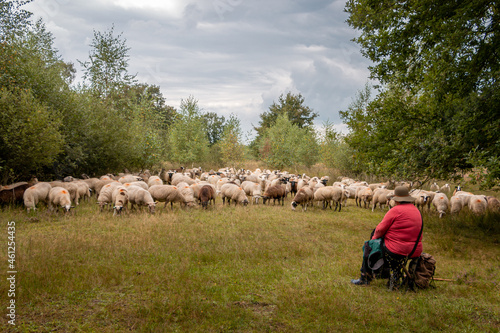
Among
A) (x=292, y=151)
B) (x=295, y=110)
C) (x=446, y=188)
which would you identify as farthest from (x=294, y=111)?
(x=446, y=188)

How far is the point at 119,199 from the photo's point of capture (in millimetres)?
13789

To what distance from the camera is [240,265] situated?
301 inches

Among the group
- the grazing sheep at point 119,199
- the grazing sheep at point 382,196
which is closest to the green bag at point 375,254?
the grazing sheep at point 119,199

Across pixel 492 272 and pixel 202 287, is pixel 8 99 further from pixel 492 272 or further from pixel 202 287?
pixel 492 272

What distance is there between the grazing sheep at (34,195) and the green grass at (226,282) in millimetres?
1547

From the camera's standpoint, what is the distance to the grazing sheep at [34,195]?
13.2m

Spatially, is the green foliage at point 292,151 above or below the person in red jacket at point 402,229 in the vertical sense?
above

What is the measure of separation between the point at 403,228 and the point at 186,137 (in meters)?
36.5

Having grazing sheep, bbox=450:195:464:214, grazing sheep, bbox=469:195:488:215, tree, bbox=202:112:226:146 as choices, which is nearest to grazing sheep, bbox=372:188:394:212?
grazing sheep, bbox=450:195:464:214

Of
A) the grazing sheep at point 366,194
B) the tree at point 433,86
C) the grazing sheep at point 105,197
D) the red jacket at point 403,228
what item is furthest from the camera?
the grazing sheep at point 366,194

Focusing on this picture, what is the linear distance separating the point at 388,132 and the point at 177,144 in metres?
31.7

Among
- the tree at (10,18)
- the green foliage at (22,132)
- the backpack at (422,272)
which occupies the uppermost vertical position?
the tree at (10,18)

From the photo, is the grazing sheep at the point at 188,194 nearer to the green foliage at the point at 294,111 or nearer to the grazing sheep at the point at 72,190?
the grazing sheep at the point at 72,190

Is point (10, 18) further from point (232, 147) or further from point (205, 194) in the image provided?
point (232, 147)
